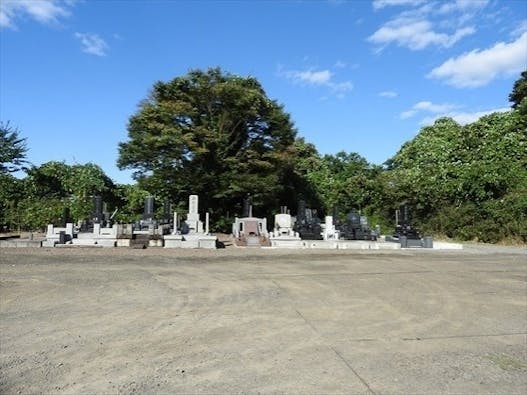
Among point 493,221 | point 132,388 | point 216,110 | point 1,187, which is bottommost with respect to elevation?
point 132,388

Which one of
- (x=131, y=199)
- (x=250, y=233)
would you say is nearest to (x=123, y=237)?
(x=250, y=233)

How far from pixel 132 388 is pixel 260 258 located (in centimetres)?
1005

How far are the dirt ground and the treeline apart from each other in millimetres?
14954

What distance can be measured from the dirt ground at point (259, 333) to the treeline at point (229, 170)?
15.0 m

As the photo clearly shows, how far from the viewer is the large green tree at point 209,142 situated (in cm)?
2445

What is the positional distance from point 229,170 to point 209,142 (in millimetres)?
2029

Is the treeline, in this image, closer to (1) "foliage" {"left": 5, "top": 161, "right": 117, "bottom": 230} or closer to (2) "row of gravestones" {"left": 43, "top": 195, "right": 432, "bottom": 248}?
(1) "foliage" {"left": 5, "top": 161, "right": 117, "bottom": 230}

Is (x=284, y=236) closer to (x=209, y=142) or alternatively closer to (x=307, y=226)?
(x=307, y=226)

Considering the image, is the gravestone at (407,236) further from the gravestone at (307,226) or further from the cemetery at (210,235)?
the gravestone at (307,226)

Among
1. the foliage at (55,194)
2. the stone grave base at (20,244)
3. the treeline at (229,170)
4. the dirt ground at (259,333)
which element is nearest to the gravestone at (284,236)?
the treeline at (229,170)

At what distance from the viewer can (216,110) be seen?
2592cm

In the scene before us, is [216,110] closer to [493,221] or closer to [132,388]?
[493,221]

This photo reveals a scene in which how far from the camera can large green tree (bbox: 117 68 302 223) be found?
24.5 m

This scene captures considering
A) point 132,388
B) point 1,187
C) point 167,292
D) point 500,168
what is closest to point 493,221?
point 500,168
